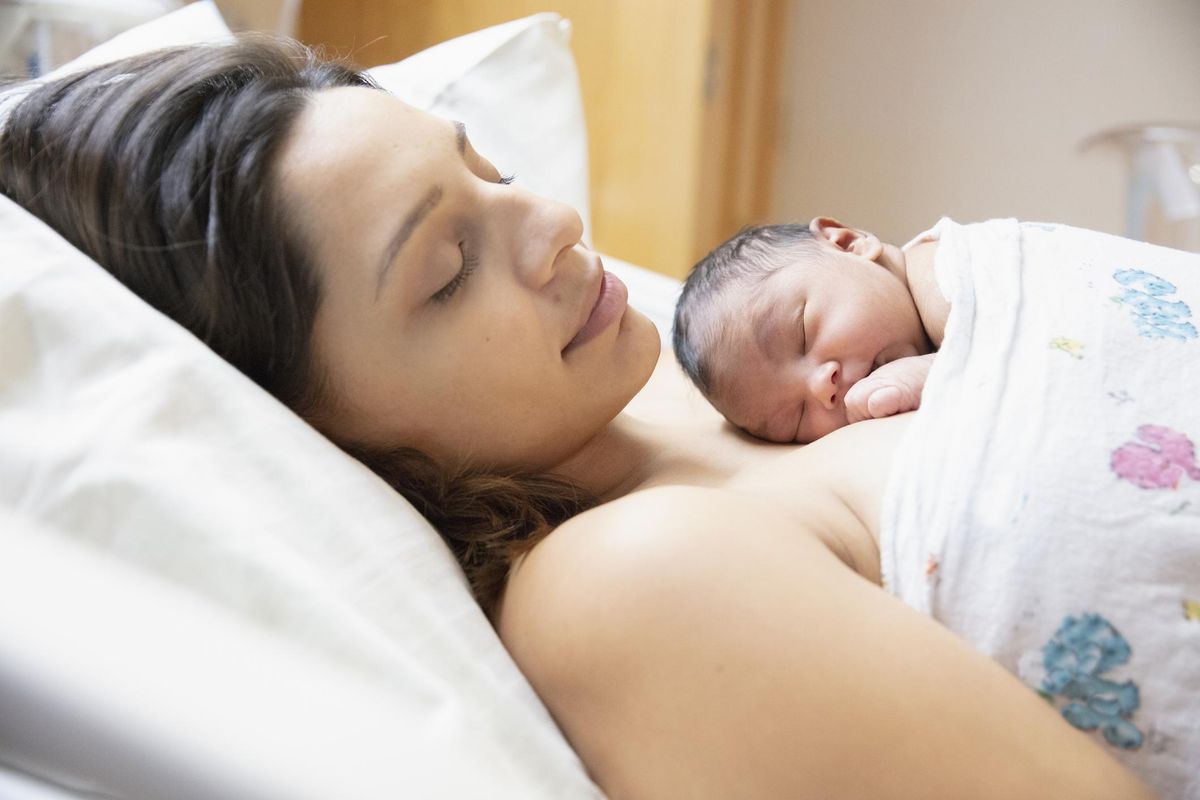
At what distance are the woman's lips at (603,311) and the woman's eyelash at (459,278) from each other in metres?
0.10

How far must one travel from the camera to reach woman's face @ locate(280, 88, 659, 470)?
0.72m

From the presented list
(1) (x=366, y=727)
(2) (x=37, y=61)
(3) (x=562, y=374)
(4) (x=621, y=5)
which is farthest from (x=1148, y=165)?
(1) (x=366, y=727)

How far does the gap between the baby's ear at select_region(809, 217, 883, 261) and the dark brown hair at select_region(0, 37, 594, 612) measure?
1.28 feet

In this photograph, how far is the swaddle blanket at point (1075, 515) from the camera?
0.60 m

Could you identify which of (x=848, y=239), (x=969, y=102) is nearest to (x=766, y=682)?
(x=848, y=239)

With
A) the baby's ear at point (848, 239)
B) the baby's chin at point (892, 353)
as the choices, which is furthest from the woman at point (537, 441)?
the baby's ear at point (848, 239)

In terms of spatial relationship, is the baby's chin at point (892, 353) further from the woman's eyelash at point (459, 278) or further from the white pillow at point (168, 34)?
the white pillow at point (168, 34)

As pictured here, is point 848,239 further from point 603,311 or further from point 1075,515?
point 1075,515

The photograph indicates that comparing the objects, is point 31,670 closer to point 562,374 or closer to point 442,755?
point 442,755

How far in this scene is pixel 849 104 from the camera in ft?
8.23

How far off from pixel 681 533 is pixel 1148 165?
162 cm

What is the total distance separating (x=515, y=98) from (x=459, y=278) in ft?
2.53

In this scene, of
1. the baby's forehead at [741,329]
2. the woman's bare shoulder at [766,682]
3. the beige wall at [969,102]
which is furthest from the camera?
the beige wall at [969,102]

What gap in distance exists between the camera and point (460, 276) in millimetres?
750
